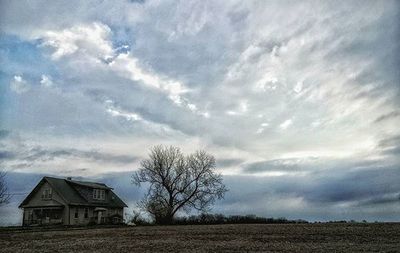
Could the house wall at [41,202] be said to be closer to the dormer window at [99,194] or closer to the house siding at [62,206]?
the house siding at [62,206]

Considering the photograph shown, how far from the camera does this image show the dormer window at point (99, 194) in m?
79.0

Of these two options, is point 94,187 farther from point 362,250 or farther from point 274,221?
point 362,250

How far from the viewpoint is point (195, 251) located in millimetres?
18188

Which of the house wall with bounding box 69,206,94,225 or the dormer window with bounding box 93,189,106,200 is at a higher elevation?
the dormer window with bounding box 93,189,106,200

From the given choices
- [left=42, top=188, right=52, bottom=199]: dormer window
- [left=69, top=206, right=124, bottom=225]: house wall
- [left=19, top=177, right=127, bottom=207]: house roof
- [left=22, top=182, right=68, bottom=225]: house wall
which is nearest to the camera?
[left=22, top=182, right=68, bottom=225]: house wall

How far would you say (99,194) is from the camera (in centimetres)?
8012

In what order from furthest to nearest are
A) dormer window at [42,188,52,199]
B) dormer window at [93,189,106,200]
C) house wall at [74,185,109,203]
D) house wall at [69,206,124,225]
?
dormer window at [93,189,106,200] < house wall at [74,185,109,203] < dormer window at [42,188,52,199] < house wall at [69,206,124,225]

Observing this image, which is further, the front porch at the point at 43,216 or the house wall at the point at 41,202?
the house wall at the point at 41,202

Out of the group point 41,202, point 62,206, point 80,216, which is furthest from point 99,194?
point 41,202

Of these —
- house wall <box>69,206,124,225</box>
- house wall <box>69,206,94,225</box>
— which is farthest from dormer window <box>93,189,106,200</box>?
house wall <box>69,206,94,225</box>

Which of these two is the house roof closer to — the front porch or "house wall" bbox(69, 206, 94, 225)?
"house wall" bbox(69, 206, 94, 225)

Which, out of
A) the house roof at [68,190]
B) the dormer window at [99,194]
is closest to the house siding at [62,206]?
the house roof at [68,190]

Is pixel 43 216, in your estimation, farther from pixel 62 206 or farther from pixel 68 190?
pixel 68 190

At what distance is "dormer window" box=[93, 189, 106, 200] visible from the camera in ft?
259
